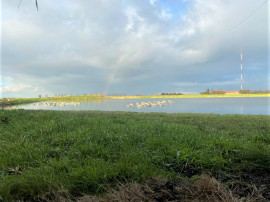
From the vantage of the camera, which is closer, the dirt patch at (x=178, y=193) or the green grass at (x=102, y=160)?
the dirt patch at (x=178, y=193)

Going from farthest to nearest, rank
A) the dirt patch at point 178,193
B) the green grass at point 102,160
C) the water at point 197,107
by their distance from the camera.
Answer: the water at point 197,107, the green grass at point 102,160, the dirt patch at point 178,193

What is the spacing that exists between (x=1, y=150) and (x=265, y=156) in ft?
12.2

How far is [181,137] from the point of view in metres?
2.97

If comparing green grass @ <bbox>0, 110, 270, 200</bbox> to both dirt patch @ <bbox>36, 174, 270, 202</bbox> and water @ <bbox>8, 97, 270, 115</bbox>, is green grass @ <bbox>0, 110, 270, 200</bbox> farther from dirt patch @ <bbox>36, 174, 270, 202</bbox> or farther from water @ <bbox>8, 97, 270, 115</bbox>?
water @ <bbox>8, 97, 270, 115</bbox>

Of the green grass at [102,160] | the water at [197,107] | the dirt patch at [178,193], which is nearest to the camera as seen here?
the dirt patch at [178,193]

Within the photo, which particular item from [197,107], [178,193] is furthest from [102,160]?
[197,107]

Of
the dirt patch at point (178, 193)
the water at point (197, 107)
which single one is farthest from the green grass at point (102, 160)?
the water at point (197, 107)

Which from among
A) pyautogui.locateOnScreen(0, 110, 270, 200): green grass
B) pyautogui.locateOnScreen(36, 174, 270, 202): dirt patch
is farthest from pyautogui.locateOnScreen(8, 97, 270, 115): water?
pyautogui.locateOnScreen(36, 174, 270, 202): dirt patch

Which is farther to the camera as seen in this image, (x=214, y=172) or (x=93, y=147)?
(x=93, y=147)

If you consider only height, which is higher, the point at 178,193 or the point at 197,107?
the point at 197,107

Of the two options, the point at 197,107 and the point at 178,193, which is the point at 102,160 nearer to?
the point at 178,193

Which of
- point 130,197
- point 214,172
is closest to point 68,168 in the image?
point 130,197

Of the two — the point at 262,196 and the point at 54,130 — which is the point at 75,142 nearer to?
the point at 54,130

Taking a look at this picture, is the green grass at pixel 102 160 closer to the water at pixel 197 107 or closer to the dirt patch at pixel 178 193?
the dirt patch at pixel 178 193
